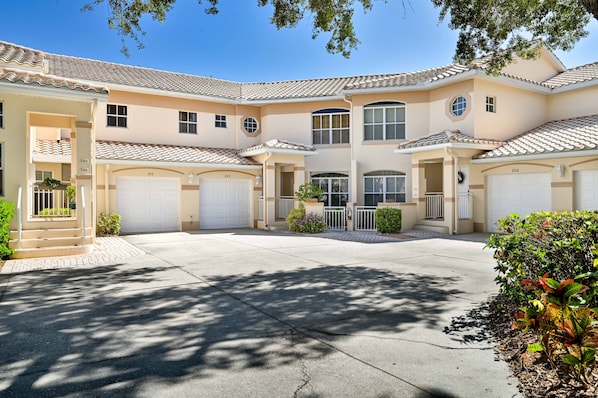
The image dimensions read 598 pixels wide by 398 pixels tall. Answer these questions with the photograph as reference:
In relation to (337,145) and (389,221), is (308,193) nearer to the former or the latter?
(337,145)

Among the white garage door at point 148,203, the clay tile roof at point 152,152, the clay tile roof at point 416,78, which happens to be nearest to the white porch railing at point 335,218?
the clay tile roof at point 152,152

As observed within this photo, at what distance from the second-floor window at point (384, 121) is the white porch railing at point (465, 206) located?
14.1ft

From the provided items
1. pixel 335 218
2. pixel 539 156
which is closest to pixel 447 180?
pixel 539 156

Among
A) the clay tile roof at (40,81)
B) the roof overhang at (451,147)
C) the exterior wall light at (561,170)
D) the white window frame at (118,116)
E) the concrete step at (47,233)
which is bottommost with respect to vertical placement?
the concrete step at (47,233)

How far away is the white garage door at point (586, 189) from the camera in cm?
1437

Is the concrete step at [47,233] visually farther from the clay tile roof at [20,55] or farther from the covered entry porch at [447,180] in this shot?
the covered entry porch at [447,180]

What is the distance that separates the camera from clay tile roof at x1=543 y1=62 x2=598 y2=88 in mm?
18722

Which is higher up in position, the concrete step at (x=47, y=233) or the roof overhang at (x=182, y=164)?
the roof overhang at (x=182, y=164)

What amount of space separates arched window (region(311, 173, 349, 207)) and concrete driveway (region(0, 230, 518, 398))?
11367 millimetres

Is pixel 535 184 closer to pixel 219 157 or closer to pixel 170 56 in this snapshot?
pixel 219 157

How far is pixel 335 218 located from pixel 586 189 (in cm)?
1009

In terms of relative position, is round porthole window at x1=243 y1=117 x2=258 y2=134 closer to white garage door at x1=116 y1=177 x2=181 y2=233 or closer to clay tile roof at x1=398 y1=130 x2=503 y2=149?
white garage door at x1=116 y1=177 x2=181 y2=233

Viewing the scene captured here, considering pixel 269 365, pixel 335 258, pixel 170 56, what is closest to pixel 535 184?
pixel 335 258

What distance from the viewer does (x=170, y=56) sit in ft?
85.1
